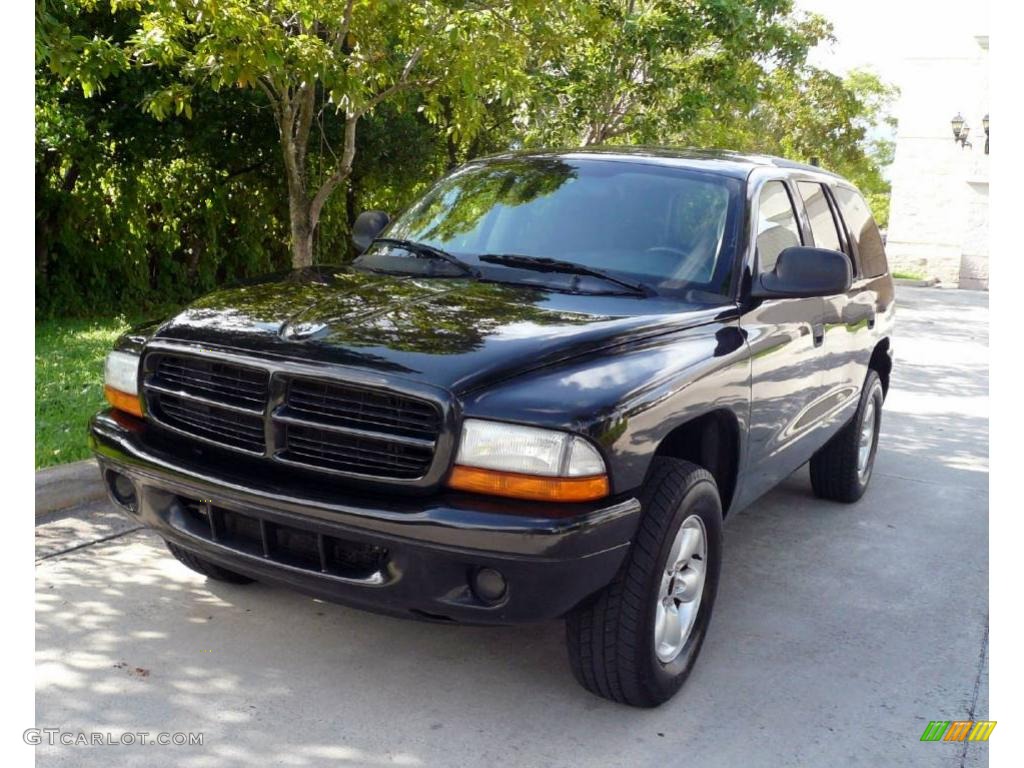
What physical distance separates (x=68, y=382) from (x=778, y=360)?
17.3ft

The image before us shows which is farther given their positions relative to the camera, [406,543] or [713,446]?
[713,446]

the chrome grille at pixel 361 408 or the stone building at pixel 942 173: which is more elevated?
the stone building at pixel 942 173

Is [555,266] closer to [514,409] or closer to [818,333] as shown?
[514,409]

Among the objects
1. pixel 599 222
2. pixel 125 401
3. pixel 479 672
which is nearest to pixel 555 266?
pixel 599 222

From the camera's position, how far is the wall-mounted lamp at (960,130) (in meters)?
28.0

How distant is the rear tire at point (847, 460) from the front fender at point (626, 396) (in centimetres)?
242

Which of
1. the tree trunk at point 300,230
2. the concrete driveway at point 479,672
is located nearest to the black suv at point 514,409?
the concrete driveway at point 479,672

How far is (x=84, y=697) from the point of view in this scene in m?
3.51

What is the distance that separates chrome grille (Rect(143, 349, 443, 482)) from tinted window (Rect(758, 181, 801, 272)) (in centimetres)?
195

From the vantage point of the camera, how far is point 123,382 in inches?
151

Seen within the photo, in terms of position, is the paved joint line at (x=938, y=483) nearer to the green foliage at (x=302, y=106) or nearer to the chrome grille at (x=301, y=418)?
the green foliage at (x=302, y=106)

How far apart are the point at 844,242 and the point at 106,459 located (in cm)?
389

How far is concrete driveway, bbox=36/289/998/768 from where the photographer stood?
337 cm

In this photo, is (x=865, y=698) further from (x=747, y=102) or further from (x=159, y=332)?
(x=747, y=102)
